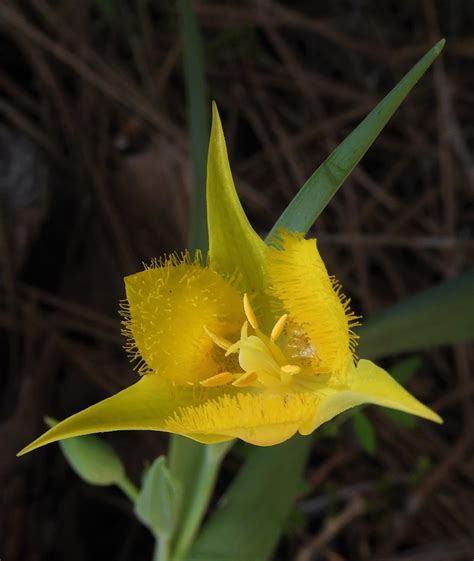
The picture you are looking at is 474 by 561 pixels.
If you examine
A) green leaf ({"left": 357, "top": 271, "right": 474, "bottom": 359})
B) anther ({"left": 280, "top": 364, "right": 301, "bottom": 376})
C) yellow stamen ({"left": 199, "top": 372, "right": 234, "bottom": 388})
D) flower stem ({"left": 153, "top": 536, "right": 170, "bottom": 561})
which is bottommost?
flower stem ({"left": 153, "top": 536, "right": 170, "bottom": 561})

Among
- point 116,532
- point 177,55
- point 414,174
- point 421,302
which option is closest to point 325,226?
point 414,174

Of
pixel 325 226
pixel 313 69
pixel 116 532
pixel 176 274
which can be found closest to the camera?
pixel 176 274

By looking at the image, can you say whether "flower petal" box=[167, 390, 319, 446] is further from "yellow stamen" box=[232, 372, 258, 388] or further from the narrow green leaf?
the narrow green leaf

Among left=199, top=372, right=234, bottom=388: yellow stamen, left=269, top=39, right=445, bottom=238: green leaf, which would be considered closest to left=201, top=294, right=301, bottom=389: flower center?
left=199, top=372, right=234, bottom=388: yellow stamen

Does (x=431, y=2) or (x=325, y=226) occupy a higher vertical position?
(x=431, y=2)

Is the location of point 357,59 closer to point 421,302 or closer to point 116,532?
point 421,302

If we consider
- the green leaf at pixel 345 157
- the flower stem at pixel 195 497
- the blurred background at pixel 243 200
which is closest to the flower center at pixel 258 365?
the green leaf at pixel 345 157
